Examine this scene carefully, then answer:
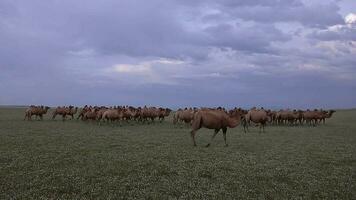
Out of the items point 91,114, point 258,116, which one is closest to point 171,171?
point 258,116

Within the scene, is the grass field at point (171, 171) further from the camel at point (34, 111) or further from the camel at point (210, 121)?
the camel at point (34, 111)

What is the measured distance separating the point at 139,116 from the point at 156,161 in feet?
100.0

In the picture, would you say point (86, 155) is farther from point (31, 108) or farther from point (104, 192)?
point (31, 108)

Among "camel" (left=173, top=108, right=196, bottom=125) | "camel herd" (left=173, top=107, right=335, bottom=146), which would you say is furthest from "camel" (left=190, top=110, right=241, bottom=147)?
"camel" (left=173, top=108, right=196, bottom=125)

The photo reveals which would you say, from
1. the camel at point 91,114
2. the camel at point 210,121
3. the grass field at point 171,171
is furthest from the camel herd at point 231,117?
the camel at point 91,114

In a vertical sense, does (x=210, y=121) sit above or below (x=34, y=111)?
below

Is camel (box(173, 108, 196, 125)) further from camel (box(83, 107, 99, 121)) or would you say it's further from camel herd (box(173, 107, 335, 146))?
camel (box(83, 107, 99, 121))

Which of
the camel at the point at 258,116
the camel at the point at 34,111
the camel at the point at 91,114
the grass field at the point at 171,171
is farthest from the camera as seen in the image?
the camel at the point at 34,111

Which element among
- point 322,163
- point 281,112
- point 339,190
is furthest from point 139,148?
point 281,112

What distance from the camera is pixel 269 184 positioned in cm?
1293

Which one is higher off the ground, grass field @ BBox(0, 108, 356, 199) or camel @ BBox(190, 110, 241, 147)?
camel @ BBox(190, 110, 241, 147)

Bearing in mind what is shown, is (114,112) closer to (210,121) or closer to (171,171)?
(210,121)

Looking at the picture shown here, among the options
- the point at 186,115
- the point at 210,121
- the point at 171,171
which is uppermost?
the point at 186,115

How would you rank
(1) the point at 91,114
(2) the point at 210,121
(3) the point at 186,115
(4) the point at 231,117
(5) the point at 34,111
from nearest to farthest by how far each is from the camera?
(2) the point at 210,121
(4) the point at 231,117
(3) the point at 186,115
(1) the point at 91,114
(5) the point at 34,111
